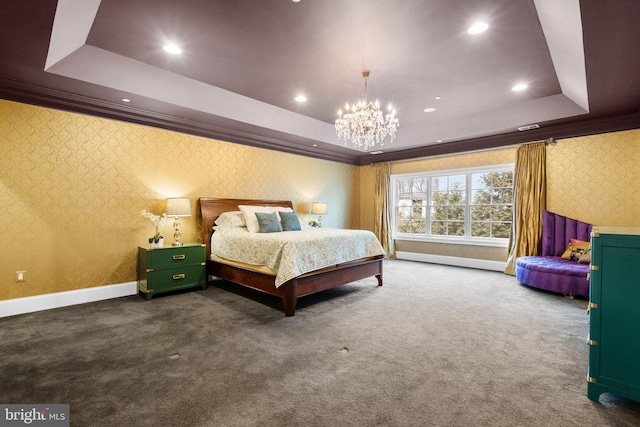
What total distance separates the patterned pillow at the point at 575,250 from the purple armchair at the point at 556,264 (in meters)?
0.08

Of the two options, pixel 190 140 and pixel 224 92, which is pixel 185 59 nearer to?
pixel 224 92

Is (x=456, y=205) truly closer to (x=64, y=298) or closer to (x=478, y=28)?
(x=478, y=28)

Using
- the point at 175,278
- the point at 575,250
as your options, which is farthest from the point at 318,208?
the point at 575,250

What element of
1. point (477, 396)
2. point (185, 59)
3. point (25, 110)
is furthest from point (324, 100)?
point (477, 396)

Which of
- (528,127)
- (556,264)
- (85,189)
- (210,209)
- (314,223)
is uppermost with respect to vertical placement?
(528,127)

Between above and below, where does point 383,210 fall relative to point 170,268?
above

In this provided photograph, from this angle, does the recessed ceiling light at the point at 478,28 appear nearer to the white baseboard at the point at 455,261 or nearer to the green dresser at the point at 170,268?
the green dresser at the point at 170,268

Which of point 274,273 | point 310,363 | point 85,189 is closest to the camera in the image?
point 310,363

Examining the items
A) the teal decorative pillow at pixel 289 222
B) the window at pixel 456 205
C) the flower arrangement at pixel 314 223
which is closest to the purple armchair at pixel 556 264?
the window at pixel 456 205

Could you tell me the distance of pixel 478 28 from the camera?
8.65 feet

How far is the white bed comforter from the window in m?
2.68

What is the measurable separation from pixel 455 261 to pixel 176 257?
5256mm

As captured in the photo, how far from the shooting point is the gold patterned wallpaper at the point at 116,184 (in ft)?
10.9

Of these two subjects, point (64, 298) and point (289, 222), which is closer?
point (64, 298)
